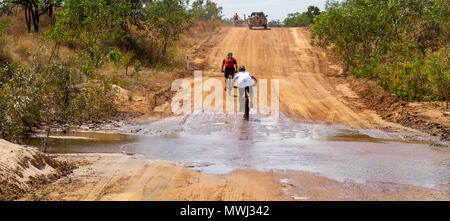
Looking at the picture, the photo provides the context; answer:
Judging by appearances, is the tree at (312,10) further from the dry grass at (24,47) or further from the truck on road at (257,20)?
the dry grass at (24,47)

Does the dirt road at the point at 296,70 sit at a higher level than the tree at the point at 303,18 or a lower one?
lower

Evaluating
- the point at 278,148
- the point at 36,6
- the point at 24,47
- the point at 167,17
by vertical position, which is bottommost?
A: the point at 278,148

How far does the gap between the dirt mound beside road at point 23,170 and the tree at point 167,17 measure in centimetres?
2180

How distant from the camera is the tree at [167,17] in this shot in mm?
30172

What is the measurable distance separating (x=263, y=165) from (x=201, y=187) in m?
2.22

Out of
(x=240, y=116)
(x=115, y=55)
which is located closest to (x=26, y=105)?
(x=240, y=116)

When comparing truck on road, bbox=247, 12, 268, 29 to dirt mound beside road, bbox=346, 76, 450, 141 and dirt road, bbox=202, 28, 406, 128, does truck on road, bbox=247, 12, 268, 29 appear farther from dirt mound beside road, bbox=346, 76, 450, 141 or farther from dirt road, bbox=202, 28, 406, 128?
dirt mound beside road, bbox=346, 76, 450, 141

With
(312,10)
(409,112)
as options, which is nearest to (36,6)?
(409,112)

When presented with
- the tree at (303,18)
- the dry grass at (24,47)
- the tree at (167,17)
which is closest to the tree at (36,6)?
A: the dry grass at (24,47)

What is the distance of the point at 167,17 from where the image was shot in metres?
30.5

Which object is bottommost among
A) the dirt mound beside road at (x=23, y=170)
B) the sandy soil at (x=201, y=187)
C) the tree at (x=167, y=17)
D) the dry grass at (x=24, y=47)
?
the sandy soil at (x=201, y=187)

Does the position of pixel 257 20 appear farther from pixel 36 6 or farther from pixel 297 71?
pixel 36 6

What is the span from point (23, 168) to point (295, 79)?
A: 62.8 ft
